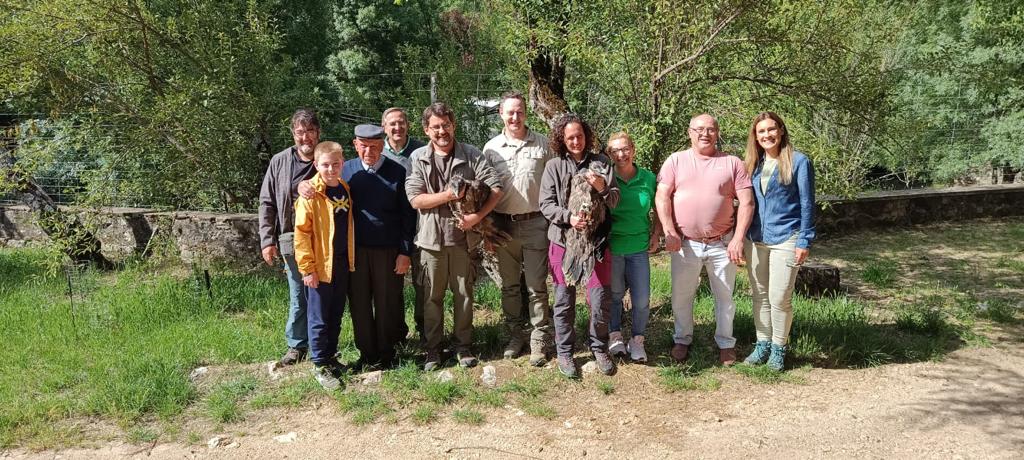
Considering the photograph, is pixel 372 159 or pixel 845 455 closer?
pixel 845 455

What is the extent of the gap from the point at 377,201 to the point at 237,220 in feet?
11.5

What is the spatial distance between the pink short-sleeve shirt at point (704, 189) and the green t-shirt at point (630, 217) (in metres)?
0.19

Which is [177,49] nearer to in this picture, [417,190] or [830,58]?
[417,190]

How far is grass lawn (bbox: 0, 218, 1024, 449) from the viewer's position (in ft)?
13.0

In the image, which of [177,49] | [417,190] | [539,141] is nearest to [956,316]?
[539,141]

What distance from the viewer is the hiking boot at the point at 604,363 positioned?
438 cm

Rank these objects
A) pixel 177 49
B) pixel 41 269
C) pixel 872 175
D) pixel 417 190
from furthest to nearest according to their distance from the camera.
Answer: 1. pixel 872 175
2. pixel 41 269
3. pixel 177 49
4. pixel 417 190

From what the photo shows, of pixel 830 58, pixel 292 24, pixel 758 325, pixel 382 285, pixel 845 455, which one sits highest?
pixel 292 24

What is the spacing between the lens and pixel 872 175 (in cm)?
1330

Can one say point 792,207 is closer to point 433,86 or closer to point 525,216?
point 525,216

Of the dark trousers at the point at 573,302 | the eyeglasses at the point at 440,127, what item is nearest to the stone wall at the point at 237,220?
the dark trousers at the point at 573,302

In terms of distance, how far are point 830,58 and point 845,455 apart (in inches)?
139

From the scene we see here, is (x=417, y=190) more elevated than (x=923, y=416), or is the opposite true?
(x=417, y=190)

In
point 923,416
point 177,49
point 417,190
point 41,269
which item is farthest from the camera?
point 41,269
